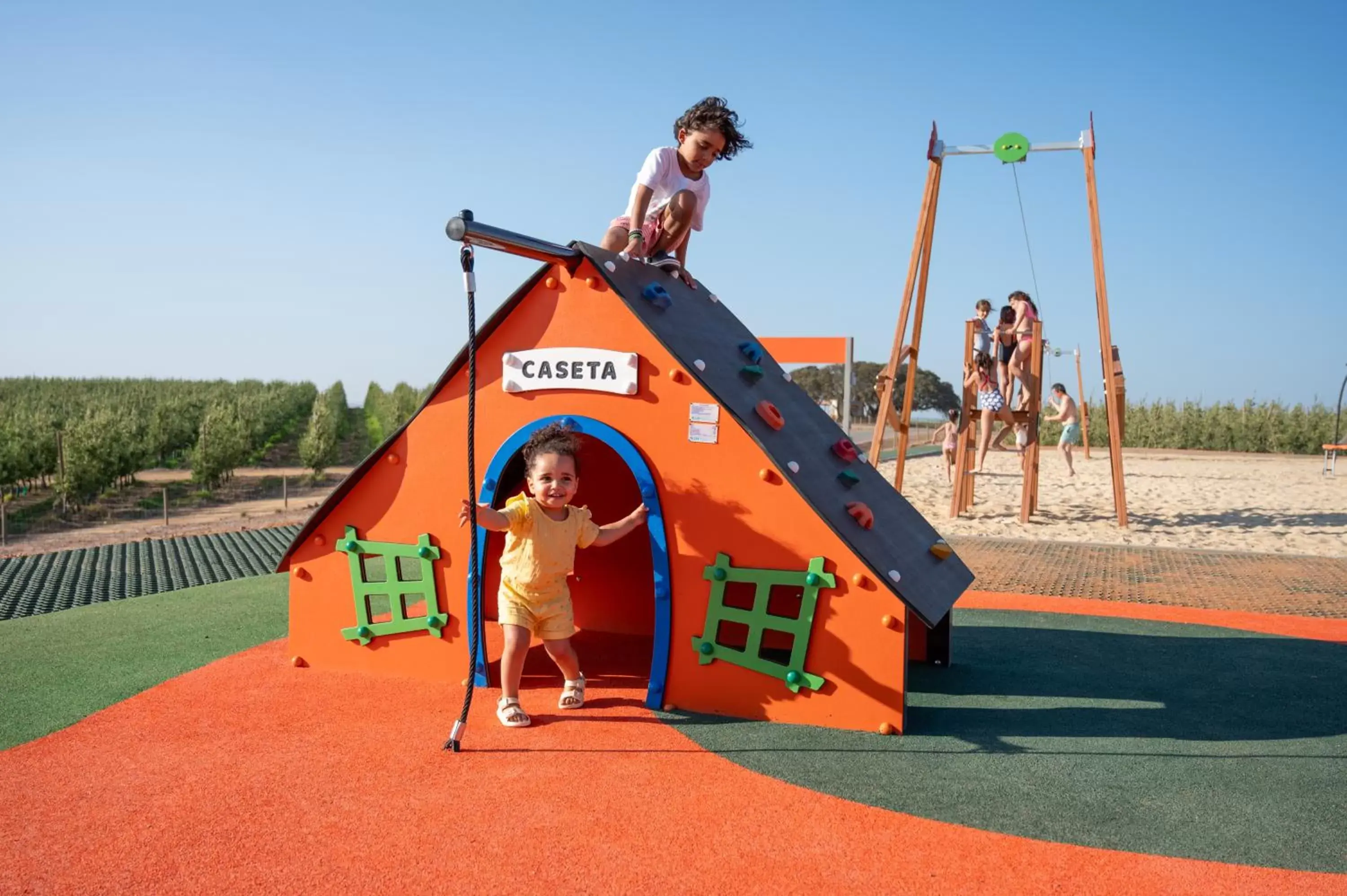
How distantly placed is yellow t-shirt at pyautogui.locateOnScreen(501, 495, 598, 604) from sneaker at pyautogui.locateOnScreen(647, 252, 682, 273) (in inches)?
70.0

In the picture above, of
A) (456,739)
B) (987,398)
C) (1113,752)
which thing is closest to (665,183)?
(456,739)

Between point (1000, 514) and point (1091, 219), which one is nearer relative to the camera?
point (1091, 219)

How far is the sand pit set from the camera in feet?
41.9

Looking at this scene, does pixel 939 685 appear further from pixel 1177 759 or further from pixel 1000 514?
pixel 1000 514

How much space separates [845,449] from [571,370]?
165cm

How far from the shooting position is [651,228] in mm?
5895

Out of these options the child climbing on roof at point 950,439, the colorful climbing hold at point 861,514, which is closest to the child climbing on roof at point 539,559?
the colorful climbing hold at point 861,514

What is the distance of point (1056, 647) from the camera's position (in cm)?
675

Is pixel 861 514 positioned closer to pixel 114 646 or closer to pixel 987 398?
pixel 114 646

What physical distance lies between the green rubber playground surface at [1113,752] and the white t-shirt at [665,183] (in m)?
2.94

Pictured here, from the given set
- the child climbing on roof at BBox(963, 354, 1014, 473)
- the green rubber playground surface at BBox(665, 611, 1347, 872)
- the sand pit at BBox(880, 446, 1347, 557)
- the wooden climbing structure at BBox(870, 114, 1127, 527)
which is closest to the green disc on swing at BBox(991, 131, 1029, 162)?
the wooden climbing structure at BBox(870, 114, 1127, 527)

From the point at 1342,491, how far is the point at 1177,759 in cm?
1816

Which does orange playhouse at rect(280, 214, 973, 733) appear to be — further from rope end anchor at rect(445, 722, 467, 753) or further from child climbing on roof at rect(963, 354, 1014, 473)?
child climbing on roof at rect(963, 354, 1014, 473)

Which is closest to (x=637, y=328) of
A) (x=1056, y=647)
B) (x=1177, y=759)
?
(x=1177, y=759)
